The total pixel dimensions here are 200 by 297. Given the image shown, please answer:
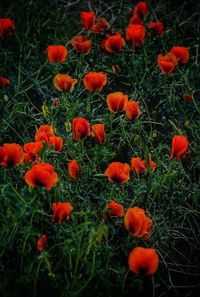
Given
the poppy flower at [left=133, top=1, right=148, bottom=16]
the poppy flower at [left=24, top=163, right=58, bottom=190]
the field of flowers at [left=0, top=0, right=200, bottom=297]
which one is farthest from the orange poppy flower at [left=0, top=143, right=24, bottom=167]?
the poppy flower at [left=133, top=1, right=148, bottom=16]

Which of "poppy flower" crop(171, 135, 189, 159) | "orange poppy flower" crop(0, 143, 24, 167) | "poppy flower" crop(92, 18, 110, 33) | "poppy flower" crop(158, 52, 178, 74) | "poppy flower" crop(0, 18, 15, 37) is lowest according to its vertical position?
"poppy flower" crop(171, 135, 189, 159)

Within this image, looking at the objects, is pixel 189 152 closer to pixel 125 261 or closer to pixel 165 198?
pixel 165 198

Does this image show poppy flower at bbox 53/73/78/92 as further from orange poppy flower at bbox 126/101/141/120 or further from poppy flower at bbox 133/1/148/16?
poppy flower at bbox 133/1/148/16

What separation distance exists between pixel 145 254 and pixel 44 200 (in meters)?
0.54

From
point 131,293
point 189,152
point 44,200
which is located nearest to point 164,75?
point 189,152

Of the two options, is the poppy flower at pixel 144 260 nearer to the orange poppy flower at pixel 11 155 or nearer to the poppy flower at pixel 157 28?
the orange poppy flower at pixel 11 155

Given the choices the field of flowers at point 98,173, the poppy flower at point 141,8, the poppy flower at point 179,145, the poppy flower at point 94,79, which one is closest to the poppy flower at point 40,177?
the field of flowers at point 98,173

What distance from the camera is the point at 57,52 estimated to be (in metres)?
1.93

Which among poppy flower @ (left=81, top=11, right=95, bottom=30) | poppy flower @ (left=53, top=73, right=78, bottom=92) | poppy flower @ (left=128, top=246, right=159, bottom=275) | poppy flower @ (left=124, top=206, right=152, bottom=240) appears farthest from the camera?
poppy flower @ (left=81, top=11, right=95, bottom=30)

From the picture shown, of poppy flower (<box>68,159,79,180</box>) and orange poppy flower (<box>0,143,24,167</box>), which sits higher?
orange poppy flower (<box>0,143,24,167</box>)

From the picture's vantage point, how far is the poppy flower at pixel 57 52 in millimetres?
1914

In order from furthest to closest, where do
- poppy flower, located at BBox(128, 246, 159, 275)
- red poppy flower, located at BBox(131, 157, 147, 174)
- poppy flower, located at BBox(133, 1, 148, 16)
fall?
1. poppy flower, located at BBox(133, 1, 148, 16)
2. red poppy flower, located at BBox(131, 157, 147, 174)
3. poppy flower, located at BBox(128, 246, 159, 275)

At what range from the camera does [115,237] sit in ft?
5.10

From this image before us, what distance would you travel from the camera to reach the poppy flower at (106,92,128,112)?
1703 mm
